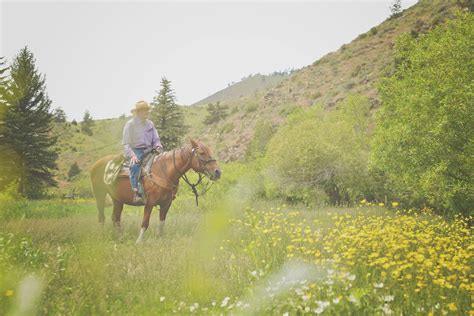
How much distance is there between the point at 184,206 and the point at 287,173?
20.8 feet

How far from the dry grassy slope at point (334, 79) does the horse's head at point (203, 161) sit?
3260 centimetres

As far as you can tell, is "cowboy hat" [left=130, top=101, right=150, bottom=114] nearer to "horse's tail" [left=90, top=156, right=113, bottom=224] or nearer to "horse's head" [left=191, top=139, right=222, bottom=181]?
"horse's head" [left=191, top=139, right=222, bottom=181]

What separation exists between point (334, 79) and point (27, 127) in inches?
1589

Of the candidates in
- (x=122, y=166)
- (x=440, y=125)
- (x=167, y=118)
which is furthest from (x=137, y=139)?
(x=167, y=118)

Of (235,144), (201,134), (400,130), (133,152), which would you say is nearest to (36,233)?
(133,152)

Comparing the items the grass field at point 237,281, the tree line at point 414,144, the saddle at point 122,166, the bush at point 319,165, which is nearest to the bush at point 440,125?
the tree line at point 414,144

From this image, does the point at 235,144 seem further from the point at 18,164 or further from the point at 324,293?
the point at 324,293

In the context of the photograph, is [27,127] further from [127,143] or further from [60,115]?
[60,115]

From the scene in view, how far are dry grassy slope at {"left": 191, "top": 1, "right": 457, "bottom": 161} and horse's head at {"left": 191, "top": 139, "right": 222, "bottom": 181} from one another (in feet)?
107

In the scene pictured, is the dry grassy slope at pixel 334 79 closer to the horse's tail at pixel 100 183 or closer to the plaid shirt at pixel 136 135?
the horse's tail at pixel 100 183

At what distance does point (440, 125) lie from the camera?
31.3ft

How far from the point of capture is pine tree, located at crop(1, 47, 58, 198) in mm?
30400

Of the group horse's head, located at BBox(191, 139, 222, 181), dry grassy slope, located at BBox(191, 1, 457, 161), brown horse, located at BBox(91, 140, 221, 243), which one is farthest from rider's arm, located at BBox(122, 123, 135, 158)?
dry grassy slope, located at BBox(191, 1, 457, 161)

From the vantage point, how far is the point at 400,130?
11.3 metres
